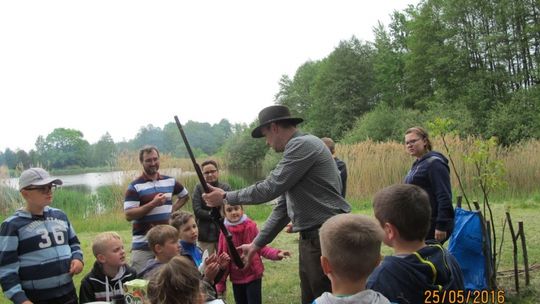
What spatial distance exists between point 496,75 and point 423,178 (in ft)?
98.4

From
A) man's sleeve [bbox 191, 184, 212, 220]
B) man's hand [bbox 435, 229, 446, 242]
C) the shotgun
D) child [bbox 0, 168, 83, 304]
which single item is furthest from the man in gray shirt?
man's sleeve [bbox 191, 184, 212, 220]

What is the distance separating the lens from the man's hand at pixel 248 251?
3.71 m

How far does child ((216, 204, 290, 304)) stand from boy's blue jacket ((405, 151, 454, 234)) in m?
1.49

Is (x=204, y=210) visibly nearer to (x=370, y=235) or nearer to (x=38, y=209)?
(x=38, y=209)

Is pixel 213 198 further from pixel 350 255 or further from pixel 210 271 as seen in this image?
pixel 350 255

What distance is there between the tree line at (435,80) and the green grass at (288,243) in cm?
563

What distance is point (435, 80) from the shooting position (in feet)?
118

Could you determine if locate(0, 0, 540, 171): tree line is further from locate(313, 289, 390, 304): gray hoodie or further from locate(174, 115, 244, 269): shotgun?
locate(313, 289, 390, 304): gray hoodie

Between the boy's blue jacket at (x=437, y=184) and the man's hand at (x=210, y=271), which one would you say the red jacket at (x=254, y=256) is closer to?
the man's hand at (x=210, y=271)

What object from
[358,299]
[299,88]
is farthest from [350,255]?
[299,88]

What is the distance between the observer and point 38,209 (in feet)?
10.9

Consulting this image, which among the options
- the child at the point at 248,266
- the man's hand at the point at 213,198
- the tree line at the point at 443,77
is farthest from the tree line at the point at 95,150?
the tree line at the point at 443,77

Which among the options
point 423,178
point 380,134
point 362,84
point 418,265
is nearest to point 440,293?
point 418,265

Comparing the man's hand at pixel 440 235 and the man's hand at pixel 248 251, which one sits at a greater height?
the man's hand at pixel 248 251
